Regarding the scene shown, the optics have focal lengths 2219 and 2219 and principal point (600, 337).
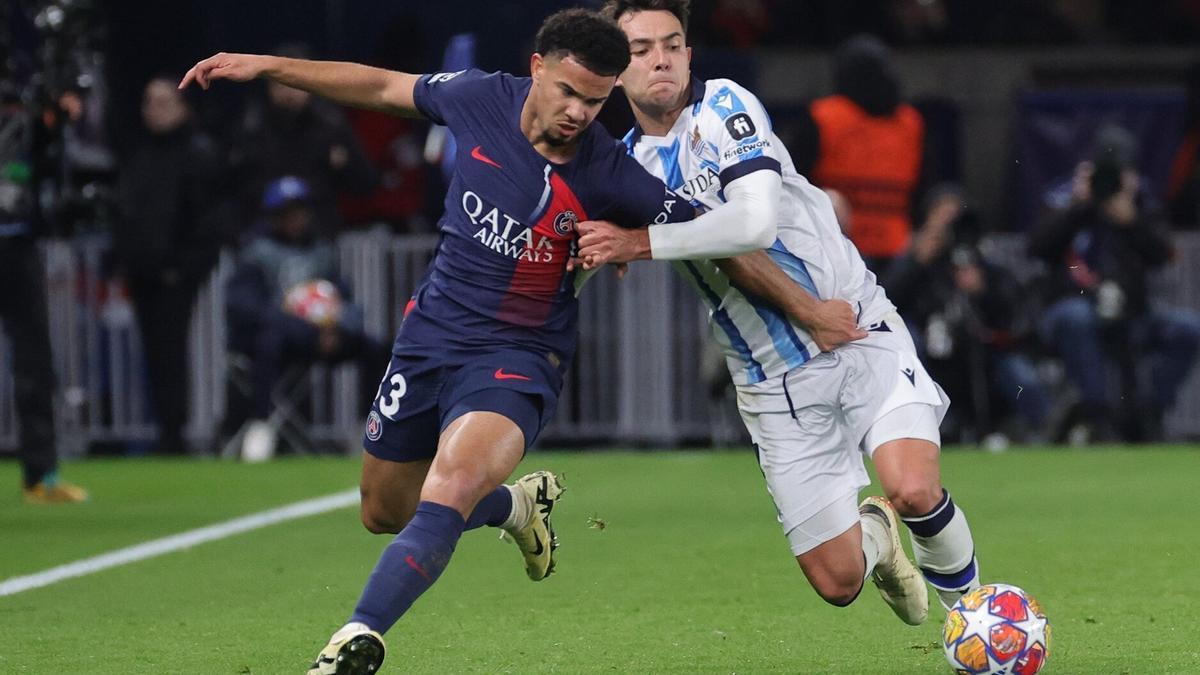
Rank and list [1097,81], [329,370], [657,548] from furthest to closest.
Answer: [1097,81] < [329,370] < [657,548]

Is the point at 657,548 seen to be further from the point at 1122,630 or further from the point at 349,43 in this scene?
the point at 349,43

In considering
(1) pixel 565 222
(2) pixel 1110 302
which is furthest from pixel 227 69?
(2) pixel 1110 302

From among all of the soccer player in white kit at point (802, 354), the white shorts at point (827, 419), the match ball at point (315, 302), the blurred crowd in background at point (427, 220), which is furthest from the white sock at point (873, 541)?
the match ball at point (315, 302)

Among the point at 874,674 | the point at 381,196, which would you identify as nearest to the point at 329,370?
the point at 381,196

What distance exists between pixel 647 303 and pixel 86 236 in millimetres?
3849

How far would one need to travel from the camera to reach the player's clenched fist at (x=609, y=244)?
637 cm

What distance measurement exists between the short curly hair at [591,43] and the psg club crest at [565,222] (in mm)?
450

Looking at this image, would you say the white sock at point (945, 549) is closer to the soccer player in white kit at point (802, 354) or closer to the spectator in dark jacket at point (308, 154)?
the soccer player in white kit at point (802, 354)

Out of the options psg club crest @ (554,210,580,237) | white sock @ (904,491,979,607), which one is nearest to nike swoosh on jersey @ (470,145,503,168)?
psg club crest @ (554,210,580,237)

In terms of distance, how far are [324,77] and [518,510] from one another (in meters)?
1.71

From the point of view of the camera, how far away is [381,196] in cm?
1602

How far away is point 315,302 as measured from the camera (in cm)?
1439

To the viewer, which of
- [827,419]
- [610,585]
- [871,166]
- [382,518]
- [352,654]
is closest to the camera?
[352,654]

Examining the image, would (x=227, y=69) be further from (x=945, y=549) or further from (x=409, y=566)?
(x=945, y=549)
